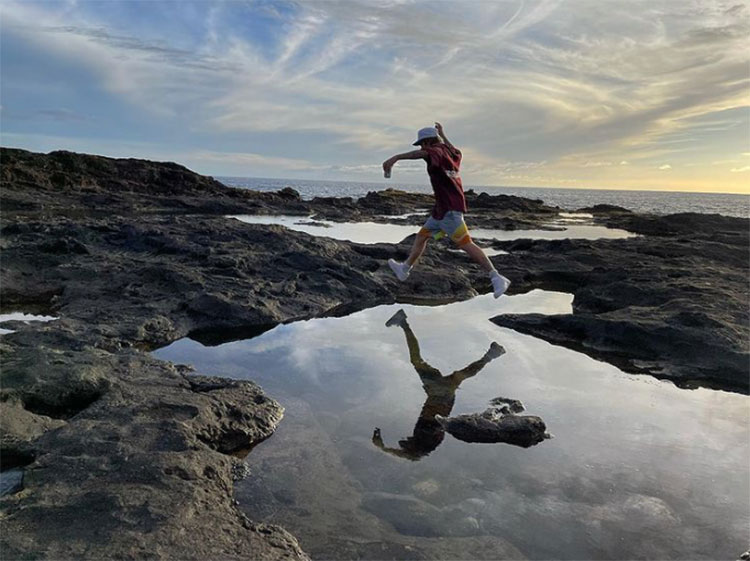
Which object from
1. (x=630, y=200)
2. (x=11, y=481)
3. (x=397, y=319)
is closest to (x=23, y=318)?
(x=11, y=481)

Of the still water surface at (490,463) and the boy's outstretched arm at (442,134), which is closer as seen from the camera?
the still water surface at (490,463)

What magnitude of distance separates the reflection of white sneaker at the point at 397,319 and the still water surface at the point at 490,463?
1092 millimetres

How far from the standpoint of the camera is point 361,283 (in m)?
8.62

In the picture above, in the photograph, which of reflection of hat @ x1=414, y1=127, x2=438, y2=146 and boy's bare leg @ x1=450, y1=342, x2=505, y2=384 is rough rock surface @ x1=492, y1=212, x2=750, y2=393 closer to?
boy's bare leg @ x1=450, y1=342, x2=505, y2=384

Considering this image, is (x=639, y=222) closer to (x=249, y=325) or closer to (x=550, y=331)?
(x=550, y=331)

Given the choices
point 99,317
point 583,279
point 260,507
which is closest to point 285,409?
point 260,507

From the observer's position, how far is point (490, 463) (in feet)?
12.0

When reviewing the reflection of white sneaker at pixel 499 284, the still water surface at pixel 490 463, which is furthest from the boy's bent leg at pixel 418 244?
the still water surface at pixel 490 463

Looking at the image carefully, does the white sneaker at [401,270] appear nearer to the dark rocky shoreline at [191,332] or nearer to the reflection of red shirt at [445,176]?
the dark rocky shoreline at [191,332]

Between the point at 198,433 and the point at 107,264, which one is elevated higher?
the point at 107,264

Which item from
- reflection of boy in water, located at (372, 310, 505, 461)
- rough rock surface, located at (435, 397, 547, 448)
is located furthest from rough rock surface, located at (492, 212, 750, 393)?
rough rock surface, located at (435, 397, 547, 448)

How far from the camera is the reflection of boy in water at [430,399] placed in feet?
12.5

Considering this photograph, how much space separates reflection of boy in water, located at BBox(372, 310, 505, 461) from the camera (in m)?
3.82

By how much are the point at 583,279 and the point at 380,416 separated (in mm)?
6820
